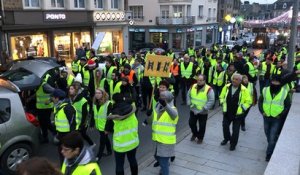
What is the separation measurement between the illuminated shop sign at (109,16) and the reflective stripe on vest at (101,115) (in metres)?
20.0

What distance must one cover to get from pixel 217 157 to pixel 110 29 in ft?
72.3

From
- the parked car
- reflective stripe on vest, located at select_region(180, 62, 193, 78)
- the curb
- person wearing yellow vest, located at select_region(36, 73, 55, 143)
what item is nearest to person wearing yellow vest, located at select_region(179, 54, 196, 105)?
reflective stripe on vest, located at select_region(180, 62, 193, 78)

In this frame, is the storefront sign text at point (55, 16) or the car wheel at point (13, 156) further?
the storefront sign text at point (55, 16)

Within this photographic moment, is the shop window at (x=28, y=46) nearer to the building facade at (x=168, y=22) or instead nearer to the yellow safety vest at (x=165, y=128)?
the yellow safety vest at (x=165, y=128)

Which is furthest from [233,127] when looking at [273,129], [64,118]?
[64,118]

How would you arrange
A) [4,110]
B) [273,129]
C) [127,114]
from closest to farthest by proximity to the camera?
1. [127,114]
2. [4,110]
3. [273,129]

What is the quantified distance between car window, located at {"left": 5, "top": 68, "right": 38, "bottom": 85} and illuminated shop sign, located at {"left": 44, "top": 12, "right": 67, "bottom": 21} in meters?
12.6

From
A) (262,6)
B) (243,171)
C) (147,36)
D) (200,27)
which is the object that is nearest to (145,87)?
(243,171)

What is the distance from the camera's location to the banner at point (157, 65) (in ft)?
27.2

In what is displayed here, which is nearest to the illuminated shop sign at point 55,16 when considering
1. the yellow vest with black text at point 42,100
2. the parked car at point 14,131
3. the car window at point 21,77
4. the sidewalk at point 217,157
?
the car window at point 21,77

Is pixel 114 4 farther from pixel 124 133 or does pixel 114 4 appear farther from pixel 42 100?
A: pixel 124 133

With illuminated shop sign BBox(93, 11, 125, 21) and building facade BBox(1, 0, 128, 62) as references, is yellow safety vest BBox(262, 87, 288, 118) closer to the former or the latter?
building facade BBox(1, 0, 128, 62)

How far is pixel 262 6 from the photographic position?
13212 cm

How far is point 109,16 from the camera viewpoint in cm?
2723
